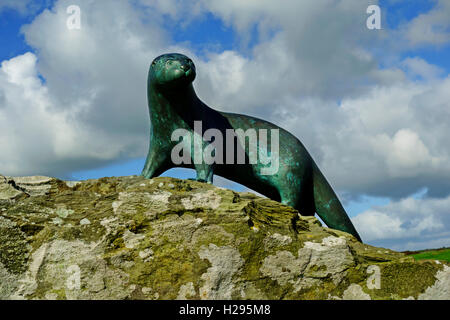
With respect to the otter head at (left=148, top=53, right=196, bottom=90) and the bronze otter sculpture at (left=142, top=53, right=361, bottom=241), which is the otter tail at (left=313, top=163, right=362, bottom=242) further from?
the otter head at (left=148, top=53, right=196, bottom=90)

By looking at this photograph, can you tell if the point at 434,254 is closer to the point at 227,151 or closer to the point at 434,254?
the point at 434,254

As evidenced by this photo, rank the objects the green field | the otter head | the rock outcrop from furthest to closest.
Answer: the green field, the otter head, the rock outcrop

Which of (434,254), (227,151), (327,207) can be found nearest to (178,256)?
(227,151)

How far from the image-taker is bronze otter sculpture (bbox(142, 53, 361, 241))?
663 centimetres

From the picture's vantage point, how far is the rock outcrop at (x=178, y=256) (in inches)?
145

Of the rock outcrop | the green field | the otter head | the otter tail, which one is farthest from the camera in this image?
the green field

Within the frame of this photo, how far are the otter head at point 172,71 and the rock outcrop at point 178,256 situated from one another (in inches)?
98.5

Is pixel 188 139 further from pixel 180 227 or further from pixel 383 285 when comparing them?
pixel 383 285

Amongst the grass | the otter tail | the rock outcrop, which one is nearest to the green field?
the grass

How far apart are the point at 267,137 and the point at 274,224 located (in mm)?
3449

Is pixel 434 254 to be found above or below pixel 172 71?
below

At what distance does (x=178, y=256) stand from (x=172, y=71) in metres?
3.30

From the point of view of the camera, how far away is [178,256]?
3799 mm

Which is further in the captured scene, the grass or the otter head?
the grass
